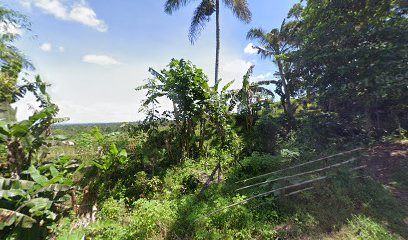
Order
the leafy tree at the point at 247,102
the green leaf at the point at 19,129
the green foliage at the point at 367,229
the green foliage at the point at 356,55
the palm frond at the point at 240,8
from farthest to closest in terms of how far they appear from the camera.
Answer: the palm frond at the point at 240,8 → the leafy tree at the point at 247,102 → the green foliage at the point at 356,55 → the green leaf at the point at 19,129 → the green foliage at the point at 367,229

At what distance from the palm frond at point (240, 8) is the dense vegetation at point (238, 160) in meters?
→ 4.01

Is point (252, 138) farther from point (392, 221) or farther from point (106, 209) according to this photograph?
point (106, 209)

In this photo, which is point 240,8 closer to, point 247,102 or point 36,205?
point 247,102

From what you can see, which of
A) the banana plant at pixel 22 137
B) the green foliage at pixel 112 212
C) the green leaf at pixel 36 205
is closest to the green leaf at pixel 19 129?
the banana plant at pixel 22 137

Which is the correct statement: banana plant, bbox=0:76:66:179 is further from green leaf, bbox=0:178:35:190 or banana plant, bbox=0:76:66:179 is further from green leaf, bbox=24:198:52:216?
green leaf, bbox=24:198:52:216

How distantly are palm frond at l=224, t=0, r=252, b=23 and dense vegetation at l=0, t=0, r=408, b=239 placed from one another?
401 centimetres

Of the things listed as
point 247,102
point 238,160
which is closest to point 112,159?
point 238,160

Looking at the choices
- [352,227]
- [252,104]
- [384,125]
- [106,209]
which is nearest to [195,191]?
[106,209]

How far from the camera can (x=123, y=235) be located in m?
3.61

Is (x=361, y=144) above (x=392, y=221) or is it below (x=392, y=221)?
above

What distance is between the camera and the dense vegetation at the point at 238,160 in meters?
3.79

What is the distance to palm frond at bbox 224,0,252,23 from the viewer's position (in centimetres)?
1088

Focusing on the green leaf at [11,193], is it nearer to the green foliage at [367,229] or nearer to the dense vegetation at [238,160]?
the dense vegetation at [238,160]

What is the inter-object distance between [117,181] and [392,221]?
6439 millimetres
